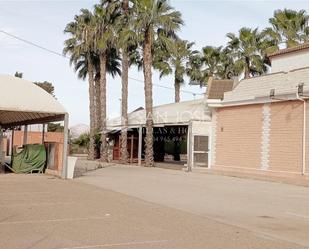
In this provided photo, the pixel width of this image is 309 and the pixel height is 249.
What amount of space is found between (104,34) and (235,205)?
28946 millimetres

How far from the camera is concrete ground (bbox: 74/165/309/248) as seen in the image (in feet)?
35.3

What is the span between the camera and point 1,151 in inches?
1272

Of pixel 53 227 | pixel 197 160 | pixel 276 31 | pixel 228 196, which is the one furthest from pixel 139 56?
pixel 53 227

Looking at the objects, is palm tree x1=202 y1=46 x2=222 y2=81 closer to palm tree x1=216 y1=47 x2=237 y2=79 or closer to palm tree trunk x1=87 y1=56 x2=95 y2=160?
palm tree x1=216 y1=47 x2=237 y2=79

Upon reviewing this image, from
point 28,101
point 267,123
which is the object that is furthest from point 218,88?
point 28,101

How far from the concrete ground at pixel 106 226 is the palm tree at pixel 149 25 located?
20.0m

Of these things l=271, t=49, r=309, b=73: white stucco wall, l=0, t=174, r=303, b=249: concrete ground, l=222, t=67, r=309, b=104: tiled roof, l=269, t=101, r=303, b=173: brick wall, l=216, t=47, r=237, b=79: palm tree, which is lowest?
l=0, t=174, r=303, b=249: concrete ground

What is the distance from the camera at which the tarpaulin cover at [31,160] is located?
89.6ft

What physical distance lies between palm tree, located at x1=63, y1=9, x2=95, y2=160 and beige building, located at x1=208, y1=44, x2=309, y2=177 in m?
15.5

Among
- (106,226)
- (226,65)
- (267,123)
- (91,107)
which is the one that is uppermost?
(226,65)

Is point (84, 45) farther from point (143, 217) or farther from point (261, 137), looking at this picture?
point (143, 217)

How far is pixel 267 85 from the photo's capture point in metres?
28.4

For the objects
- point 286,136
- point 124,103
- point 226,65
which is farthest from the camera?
point 226,65

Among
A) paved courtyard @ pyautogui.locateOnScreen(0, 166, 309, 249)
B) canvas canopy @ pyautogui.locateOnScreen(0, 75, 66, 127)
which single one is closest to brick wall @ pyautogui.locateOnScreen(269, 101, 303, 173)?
paved courtyard @ pyautogui.locateOnScreen(0, 166, 309, 249)
